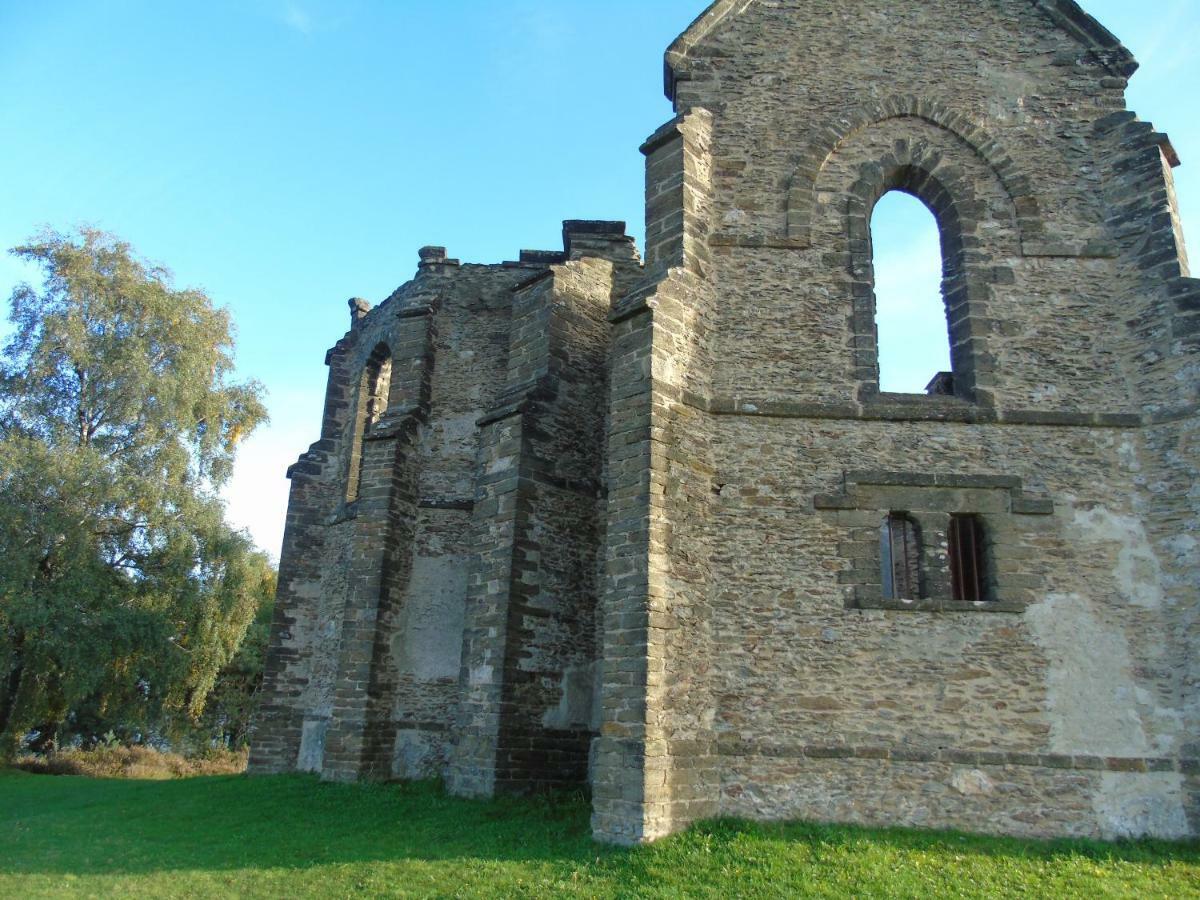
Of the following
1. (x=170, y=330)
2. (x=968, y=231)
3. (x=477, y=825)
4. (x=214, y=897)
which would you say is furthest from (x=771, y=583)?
(x=170, y=330)

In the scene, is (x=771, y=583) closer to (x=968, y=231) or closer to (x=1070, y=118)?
(x=968, y=231)

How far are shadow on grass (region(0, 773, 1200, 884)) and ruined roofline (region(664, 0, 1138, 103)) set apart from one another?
8849 millimetres

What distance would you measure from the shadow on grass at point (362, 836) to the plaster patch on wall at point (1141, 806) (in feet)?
0.68

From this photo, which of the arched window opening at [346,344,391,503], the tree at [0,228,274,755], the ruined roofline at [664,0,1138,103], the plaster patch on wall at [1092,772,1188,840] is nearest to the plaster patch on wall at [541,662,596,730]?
the plaster patch on wall at [1092,772,1188,840]

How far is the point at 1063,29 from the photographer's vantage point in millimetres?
11195

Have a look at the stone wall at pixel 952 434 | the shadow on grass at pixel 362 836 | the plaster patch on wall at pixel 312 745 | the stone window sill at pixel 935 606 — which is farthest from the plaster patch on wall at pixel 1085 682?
the plaster patch on wall at pixel 312 745

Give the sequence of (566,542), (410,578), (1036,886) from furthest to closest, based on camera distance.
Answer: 1. (410,578)
2. (566,542)
3. (1036,886)

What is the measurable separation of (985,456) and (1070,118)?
4.71 m

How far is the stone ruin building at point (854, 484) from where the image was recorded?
8.50 m

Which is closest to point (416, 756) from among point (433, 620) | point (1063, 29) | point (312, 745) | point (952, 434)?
point (433, 620)

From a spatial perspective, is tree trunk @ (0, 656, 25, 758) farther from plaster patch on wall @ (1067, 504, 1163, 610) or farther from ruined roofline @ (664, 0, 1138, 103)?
plaster patch on wall @ (1067, 504, 1163, 610)

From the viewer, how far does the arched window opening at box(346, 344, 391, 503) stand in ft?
55.6

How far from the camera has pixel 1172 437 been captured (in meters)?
9.28

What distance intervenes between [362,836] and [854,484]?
21.4 feet
